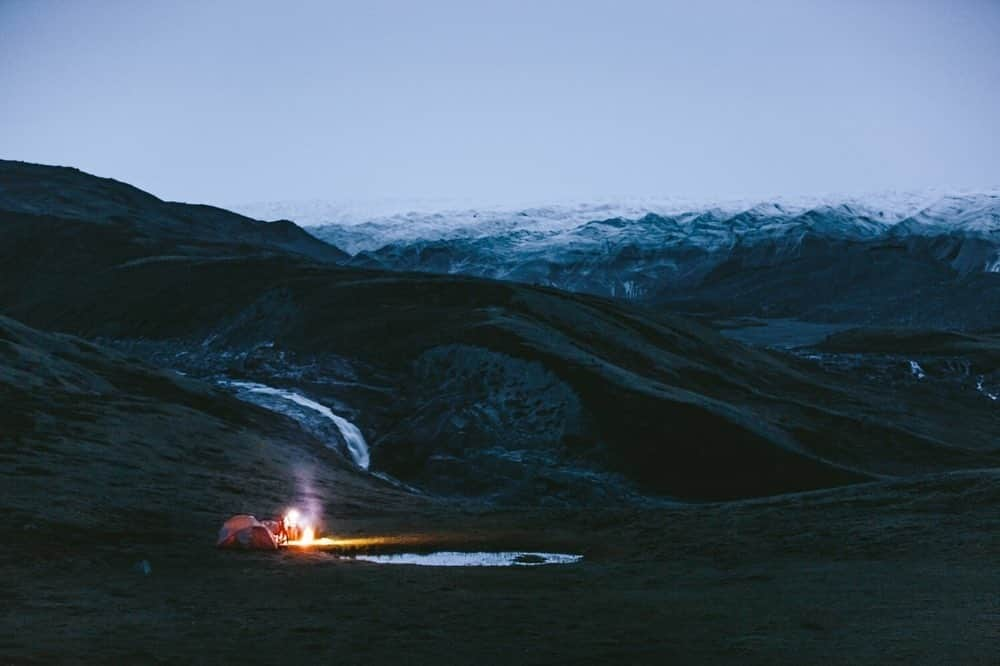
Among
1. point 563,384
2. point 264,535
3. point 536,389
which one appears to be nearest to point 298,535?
point 264,535

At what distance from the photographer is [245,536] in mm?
54125

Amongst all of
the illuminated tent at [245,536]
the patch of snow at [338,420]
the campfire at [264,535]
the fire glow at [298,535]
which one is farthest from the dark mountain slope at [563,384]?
the illuminated tent at [245,536]

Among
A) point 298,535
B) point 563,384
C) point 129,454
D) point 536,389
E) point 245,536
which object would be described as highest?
point 563,384

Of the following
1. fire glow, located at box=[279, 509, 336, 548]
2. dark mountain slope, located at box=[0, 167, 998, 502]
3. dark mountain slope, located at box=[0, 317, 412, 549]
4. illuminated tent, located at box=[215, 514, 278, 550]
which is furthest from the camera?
dark mountain slope, located at box=[0, 167, 998, 502]

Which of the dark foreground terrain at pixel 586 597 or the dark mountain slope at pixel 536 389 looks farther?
the dark mountain slope at pixel 536 389

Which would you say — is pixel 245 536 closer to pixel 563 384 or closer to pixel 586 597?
pixel 586 597

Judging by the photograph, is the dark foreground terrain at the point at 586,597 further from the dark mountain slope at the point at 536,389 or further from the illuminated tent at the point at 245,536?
the dark mountain slope at the point at 536,389

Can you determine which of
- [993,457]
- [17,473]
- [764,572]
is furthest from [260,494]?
[993,457]

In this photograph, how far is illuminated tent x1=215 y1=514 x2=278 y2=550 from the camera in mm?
53938

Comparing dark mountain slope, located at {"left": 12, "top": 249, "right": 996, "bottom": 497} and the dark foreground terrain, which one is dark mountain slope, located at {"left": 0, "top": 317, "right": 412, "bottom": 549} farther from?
dark mountain slope, located at {"left": 12, "top": 249, "right": 996, "bottom": 497}

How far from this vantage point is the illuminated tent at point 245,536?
2124 inches

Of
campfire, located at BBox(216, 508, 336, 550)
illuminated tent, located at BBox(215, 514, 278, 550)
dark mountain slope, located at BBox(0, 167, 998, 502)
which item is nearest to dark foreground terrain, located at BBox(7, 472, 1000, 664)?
illuminated tent, located at BBox(215, 514, 278, 550)

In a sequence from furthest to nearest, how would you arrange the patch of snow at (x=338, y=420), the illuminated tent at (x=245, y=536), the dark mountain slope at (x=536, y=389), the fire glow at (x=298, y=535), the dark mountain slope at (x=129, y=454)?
the patch of snow at (x=338, y=420)
the dark mountain slope at (x=536, y=389)
the dark mountain slope at (x=129, y=454)
the fire glow at (x=298, y=535)
the illuminated tent at (x=245, y=536)

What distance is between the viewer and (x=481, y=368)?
136375mm
